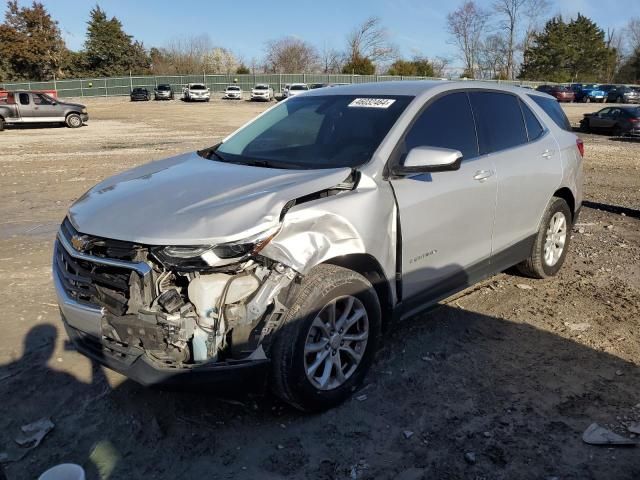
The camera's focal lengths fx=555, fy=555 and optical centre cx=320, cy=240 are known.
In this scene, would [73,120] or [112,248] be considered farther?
[73,120]

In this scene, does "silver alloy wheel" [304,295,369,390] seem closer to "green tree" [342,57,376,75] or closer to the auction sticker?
the auction sticker

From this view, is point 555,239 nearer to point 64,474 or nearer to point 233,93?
point 64,474

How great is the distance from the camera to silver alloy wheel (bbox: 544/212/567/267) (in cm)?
524

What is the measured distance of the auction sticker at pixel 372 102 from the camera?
396 centimetres

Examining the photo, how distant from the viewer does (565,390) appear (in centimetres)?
348

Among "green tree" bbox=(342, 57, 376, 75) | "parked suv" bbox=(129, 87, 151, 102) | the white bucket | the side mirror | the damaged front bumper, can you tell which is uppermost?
"green tree" bbox=(342, 57, 376, 75)

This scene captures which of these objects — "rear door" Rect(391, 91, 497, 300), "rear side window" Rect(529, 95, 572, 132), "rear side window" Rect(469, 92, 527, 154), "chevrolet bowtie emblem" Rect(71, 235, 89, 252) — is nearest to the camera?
"chevrolet bowtie emblem" Rect(71, 235, 89, 252)

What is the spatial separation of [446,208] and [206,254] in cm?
181

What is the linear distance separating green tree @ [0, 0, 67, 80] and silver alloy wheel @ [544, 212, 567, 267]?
6891 cm

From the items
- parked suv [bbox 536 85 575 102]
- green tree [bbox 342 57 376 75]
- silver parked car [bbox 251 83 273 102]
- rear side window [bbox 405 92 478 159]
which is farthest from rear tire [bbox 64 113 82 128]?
green tree [bbox 342 57 376 75]

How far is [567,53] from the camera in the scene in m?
81.2

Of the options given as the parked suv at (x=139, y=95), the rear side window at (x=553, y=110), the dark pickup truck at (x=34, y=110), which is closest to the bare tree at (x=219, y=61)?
the parked suv at (x=139, y=95)

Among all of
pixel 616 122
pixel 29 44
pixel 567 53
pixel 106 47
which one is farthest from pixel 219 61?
pixel 616 122

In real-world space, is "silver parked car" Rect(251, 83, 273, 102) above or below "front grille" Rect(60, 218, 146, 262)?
above
